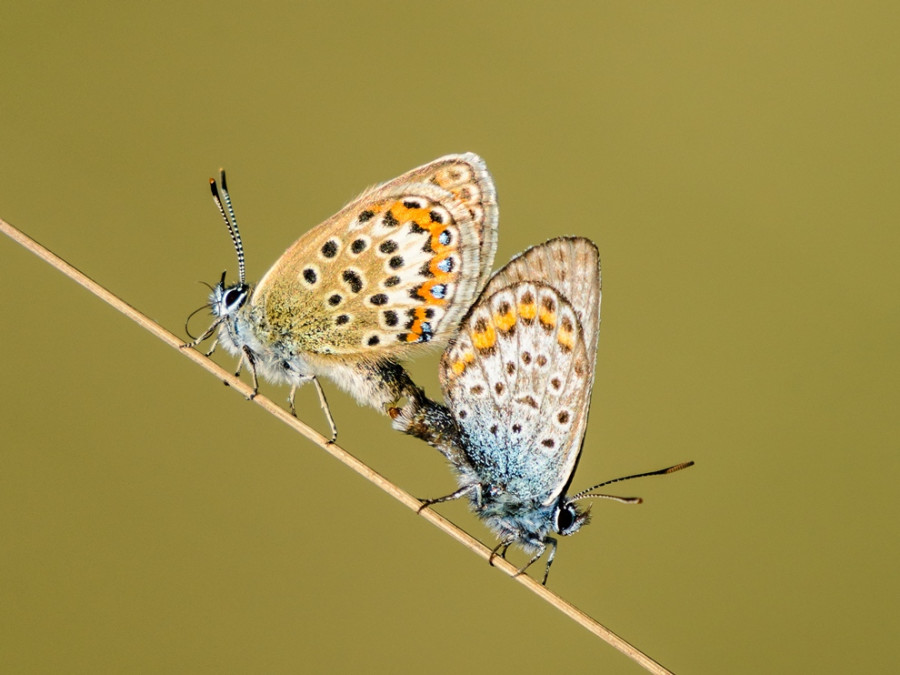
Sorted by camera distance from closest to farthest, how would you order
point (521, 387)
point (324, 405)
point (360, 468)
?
1. point (360, 468)
2. point (521, 387)
3. point (324, 405)

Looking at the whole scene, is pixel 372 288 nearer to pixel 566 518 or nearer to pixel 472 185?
pixel 472 185

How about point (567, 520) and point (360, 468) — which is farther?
point (567, 520)

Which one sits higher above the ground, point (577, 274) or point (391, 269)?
point (577, 274)

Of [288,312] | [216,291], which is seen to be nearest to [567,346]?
[288,312]

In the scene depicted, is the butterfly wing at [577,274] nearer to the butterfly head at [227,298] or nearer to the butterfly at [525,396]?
the butterfly at [525,396]

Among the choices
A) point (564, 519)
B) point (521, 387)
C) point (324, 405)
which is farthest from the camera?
point (324, 405)

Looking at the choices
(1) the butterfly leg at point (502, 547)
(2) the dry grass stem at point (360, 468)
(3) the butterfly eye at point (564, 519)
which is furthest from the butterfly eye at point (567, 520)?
(2) the dry grass stem at point (360, 468)

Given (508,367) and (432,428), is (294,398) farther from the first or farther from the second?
(508,367)

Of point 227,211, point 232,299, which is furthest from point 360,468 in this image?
point 227,211
